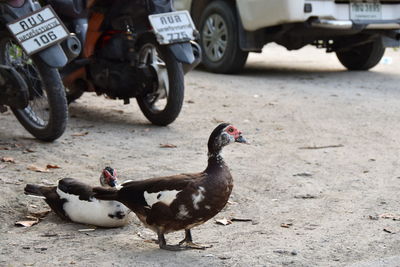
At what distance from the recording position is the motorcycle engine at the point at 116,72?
7766 mm

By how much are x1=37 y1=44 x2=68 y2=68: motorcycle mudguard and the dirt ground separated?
0.72m

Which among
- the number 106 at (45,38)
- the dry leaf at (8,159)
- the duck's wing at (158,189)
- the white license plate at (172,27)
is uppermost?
the number 106 at (45,38)

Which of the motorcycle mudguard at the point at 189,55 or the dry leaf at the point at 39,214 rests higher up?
the motorcycle mudguard at the point at 189,55

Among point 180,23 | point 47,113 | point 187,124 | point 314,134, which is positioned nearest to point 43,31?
point 47,113

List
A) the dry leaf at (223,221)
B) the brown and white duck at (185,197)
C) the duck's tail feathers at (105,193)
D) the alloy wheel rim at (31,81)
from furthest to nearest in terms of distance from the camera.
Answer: the alloy wheel rim at (31,81), the dry leaf at (223,221), the duck's tail feathers at (105,193), the brown and white duck at (185,197)

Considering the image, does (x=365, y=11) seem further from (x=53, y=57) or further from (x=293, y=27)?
(x=53, y=57)

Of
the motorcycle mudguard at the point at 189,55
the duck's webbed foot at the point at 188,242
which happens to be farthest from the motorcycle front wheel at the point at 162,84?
the duck's webbed foot at the point at 188,242

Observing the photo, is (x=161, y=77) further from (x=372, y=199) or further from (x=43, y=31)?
(x=372, y=199)

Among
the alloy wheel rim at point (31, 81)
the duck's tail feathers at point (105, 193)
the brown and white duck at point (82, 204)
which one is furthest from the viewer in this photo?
the alloy wheel rim at point (31, 81)

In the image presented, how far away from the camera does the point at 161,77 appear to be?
25.0 ft

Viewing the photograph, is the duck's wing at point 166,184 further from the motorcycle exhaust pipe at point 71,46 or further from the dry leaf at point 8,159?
the motorcycle exhaust pipe at point 71,46

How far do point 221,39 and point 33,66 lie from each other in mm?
4697

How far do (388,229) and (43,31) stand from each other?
3.06 metres

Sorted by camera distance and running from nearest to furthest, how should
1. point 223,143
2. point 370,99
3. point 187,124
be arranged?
point 223,143
point 187,124
point 370,99
